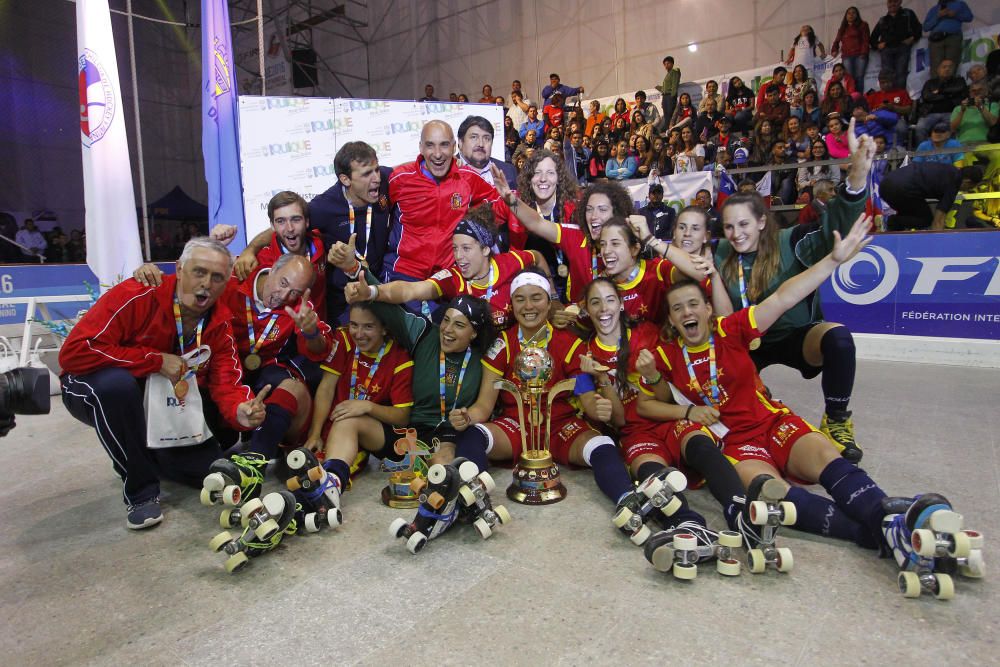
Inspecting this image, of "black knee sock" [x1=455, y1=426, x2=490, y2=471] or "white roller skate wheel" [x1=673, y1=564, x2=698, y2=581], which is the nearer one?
"white roller skate wheel" [x1=673, y1=564, x2=698, y2=581]

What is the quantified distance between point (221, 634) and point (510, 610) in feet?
2.83

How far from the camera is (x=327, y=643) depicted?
181cm

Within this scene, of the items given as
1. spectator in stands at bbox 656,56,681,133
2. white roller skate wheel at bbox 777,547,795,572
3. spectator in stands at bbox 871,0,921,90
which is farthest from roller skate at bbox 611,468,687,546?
spectator in stands at bbox 656,56,681,133

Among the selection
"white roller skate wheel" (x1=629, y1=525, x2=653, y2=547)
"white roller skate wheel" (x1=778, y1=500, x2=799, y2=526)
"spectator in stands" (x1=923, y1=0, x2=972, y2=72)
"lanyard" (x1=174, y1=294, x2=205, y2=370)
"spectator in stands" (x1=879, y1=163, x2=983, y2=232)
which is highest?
"spectator in stands" (x1=923, y1=0, x2=972, y2=72)

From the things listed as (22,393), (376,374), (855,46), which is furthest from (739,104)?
(22,393)

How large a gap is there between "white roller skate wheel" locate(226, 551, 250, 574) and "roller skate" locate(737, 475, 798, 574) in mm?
1764

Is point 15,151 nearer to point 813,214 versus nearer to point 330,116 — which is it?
point 330,116

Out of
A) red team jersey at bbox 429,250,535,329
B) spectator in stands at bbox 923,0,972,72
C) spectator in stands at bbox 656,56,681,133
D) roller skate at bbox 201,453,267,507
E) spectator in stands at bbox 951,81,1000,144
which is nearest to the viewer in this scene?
roller skate at bbox 201,453,267,507

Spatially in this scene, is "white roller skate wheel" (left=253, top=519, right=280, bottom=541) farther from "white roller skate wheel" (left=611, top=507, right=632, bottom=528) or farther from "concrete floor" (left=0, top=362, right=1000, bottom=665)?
"white roller skate wheel" (left=611, top=507, right=632, bottom=528)

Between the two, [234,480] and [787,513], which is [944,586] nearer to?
[787,513]

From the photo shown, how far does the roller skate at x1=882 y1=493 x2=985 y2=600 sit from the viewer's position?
1.90 m

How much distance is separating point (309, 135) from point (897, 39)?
26.6 feet

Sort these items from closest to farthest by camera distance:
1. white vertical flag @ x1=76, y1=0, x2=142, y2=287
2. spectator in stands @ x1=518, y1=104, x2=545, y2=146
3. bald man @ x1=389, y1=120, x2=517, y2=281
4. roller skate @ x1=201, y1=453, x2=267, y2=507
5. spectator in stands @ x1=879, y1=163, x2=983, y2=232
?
roller skate @ x1=201, y1=453, x2=267, y2=507 < bald man @ x1=389, y1=120, x2=517, y2=281 < white vertical flag @ x1=76, y1=0, x2=142, y2=287 < spectator in stands @ x1=879, y1=163, x2=983, y2=232 < spectator in stands @ x1=518, y1=104, x2=545, y2=146

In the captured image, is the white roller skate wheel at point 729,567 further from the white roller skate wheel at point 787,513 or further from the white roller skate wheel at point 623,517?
the white roller skate wheel at point 623,517
